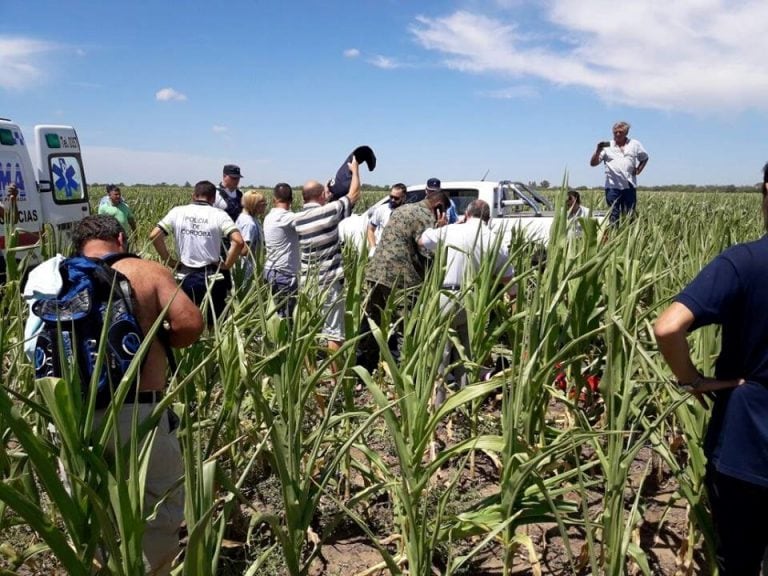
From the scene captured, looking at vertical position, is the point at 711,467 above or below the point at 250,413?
above

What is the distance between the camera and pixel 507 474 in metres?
1.87

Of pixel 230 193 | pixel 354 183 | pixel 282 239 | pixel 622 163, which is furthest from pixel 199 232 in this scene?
pixel 622 163

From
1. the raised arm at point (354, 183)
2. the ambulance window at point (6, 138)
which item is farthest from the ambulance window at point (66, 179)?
the raised arm at point (354, 183)

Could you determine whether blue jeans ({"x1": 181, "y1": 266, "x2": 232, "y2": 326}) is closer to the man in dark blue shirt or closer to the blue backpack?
the blue backpack

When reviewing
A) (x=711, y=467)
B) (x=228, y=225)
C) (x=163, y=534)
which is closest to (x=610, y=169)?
(x=228, y=225)

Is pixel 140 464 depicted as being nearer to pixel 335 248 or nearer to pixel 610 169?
pixel 335 248

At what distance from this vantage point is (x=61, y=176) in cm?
733

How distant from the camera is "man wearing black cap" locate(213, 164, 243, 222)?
7162mm

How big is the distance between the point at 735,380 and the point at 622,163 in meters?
6.06

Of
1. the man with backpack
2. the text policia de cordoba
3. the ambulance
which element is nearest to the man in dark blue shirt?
the man with backpack

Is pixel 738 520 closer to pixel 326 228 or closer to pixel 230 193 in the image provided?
pixel 326 228

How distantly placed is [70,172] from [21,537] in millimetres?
5790

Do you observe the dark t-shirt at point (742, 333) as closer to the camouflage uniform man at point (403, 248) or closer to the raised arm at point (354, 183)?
the camouflage uniform man at point (403, 248)

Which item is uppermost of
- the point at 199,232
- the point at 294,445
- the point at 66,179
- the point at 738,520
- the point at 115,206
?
the point at 66,179
